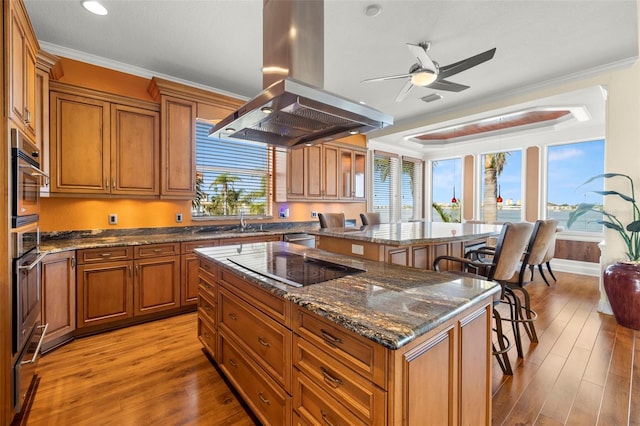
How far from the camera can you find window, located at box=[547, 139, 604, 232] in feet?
17.3

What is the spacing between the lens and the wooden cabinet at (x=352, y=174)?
18.2ft

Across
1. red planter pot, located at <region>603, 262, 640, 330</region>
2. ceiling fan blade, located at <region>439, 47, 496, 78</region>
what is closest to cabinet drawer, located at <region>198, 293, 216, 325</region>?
ceiling fan blade, located at <region>439, 47, 496, 78</region>

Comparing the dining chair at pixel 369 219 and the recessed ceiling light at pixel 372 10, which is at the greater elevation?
the recessed ceiling light at pixel 372 10

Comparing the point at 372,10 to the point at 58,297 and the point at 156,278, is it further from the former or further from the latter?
the point at 58,297

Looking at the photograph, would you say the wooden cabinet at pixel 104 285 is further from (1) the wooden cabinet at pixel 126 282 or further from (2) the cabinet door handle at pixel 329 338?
(2) the cabinet door handle at pixel 329 338

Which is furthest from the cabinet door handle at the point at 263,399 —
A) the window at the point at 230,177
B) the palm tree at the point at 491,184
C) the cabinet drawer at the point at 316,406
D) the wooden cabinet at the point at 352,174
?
the palm tree at the point at 491,184

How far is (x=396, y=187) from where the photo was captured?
273 inches

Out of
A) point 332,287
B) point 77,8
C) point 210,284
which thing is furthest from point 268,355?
point 77,8

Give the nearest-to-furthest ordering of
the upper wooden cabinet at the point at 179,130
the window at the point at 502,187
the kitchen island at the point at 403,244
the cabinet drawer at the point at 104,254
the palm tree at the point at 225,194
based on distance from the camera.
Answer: the kitchen island at the point at 403,244, the cabinet drawer at the point at 104,254, the upper wooden cabinet at the point at 179,130, the palm tree at the point at 225,194, the window at the point at 502,187

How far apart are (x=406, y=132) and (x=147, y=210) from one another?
4.71 metres

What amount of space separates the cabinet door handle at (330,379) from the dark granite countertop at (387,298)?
9.1 inches

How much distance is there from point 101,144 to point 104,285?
148 centimetres

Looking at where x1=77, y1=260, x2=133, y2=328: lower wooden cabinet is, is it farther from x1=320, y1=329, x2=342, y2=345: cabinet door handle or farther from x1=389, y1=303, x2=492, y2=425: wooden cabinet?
x1=389, y1=303, x2=492, y2=425: wooden cabinet

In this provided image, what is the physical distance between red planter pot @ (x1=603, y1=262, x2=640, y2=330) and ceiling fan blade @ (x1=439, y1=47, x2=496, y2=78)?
105 inches
